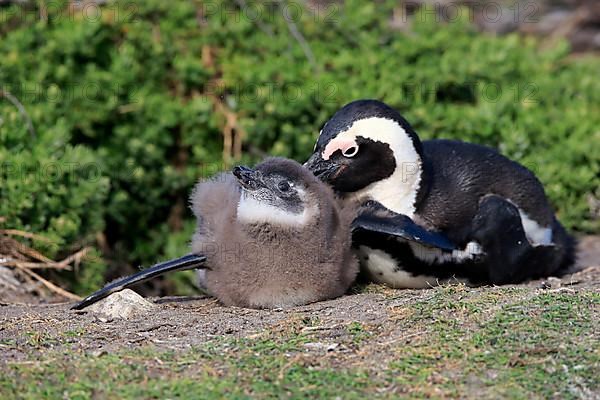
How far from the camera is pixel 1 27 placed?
7.05m

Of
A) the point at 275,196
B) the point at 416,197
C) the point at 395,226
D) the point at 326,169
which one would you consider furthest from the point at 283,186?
the point at 416,197

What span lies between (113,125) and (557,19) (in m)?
5.52

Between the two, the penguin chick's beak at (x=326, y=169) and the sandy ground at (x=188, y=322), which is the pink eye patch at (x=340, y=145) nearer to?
the penguin chick's beak at (x=326, y=169)

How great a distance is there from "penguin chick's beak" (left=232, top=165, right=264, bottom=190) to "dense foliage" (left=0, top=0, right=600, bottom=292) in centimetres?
192

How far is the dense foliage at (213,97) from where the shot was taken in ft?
22.1

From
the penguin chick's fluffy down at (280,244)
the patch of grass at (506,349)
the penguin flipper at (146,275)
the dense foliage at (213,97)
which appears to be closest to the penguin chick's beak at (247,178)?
the penguin chick's fluffy down at (280,244)

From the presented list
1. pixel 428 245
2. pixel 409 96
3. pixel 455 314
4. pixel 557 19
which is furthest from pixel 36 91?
pixel 557 19

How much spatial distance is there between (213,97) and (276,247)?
303cm

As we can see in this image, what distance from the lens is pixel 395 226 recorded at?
4527 mm

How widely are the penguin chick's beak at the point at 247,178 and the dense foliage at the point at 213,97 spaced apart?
1.92m

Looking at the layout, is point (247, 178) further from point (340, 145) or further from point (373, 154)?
point (373, 154)

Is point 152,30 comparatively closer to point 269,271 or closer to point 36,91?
point 36,91

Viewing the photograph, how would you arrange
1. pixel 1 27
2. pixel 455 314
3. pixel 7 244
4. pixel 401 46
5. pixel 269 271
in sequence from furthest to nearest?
1. pixel 401 46
2. pixel 1 27
3. pixel 7 244
4. pixel 269 271
5. pixel 455 314

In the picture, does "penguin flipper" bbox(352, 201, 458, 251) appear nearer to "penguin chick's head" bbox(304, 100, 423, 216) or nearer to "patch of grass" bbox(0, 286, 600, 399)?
"penguin chick's head" bbox(304, 100, 423, 216)
